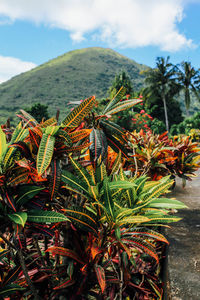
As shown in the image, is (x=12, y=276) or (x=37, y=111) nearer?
(x=12, y=276)

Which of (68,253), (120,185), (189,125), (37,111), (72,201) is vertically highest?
(37,111)

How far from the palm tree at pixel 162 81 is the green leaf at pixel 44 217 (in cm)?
2985

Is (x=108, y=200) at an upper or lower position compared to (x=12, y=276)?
upper

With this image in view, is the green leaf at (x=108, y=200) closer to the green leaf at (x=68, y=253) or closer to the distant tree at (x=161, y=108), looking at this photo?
the green leaf at (x=68, y=253)

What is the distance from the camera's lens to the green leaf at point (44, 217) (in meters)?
0.83

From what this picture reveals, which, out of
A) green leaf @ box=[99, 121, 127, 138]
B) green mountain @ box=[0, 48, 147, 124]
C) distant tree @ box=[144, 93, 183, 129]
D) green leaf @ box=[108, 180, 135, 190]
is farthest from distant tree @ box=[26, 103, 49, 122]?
green mountain @ box=[0, 48, 147, 124]

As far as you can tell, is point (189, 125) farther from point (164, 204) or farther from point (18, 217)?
point (18, 217)

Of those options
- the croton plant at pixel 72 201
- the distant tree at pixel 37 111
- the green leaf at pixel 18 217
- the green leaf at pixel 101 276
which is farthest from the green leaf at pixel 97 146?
the distant tree at pixel 37 111

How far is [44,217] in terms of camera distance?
844 millimetres

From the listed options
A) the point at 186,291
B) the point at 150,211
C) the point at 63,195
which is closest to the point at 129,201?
the point at 150,211

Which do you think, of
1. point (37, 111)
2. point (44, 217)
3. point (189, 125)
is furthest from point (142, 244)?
point (37, 111)

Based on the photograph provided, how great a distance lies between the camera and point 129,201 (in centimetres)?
116

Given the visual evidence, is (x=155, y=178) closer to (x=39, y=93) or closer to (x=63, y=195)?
(x=63, y=195)

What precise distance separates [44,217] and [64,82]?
7808 centimetres
